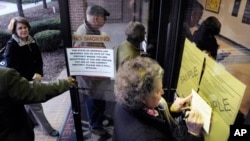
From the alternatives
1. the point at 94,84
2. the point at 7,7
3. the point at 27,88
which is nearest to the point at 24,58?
the point at 94,84

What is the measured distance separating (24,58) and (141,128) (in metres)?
1.97

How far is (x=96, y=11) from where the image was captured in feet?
6.40

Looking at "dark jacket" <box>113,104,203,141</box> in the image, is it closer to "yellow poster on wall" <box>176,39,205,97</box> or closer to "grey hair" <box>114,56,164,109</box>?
"grey hair" <box>114,56,164,109</box>

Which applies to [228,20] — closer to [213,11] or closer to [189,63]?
[213,11]

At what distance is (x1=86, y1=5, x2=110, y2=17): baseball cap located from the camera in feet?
6.32

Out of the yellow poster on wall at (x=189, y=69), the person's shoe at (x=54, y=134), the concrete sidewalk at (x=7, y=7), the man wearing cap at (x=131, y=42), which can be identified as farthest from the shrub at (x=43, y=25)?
the yellow poster on wall at (x=189, y=69)

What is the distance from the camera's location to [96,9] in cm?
195

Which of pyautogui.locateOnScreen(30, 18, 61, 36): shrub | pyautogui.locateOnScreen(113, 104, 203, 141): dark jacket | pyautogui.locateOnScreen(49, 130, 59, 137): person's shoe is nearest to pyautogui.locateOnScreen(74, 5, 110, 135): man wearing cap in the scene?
pyautogui.locateOnScreen(49, 130, 59, 137): person's shoe

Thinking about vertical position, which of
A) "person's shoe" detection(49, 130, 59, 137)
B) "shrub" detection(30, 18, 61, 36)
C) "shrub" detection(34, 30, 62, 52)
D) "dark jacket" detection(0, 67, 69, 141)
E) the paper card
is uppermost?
the paper card

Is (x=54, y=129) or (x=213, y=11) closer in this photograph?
(x=213, y=11)

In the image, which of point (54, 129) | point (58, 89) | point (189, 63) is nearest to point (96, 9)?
point (58, 89)

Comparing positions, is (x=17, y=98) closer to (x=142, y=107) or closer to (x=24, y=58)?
(x=142, y=107)

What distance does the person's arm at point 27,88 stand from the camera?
159 cm

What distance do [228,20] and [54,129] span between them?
264 cm
